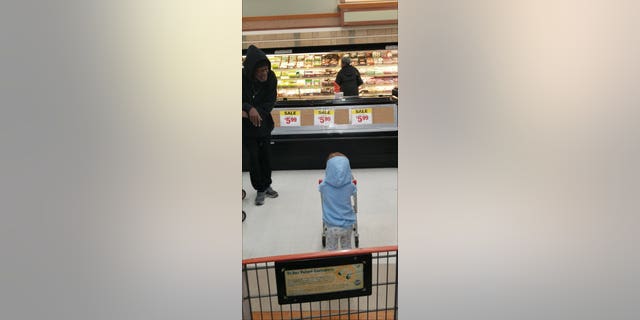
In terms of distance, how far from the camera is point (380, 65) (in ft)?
15.1

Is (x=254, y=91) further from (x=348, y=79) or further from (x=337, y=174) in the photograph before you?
(x=348, y=79)

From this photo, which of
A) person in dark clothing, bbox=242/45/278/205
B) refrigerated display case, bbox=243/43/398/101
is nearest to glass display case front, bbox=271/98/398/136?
refrigerated display case, bbox=243/43/398/101

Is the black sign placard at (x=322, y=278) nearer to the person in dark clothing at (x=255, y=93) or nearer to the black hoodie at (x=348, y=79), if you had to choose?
the person in dark clothing at (x=255, y=93)

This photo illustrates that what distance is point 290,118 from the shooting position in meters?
2.80

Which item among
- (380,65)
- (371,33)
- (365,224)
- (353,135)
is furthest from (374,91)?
(365,224)

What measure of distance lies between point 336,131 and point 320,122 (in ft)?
0.49

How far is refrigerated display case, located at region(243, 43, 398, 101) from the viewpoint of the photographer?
14.9ft

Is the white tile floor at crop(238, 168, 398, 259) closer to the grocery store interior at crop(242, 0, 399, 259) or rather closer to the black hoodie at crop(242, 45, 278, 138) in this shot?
the grocery store interior at crop(242, 0, 399, 259)

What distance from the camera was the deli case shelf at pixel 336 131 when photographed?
8.54 feet

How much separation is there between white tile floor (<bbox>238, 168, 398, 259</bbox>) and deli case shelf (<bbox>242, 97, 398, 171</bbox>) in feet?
1.17

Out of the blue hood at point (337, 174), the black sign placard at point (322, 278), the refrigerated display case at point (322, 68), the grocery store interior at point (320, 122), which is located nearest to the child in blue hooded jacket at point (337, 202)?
the blue hood at point (337, 174)
